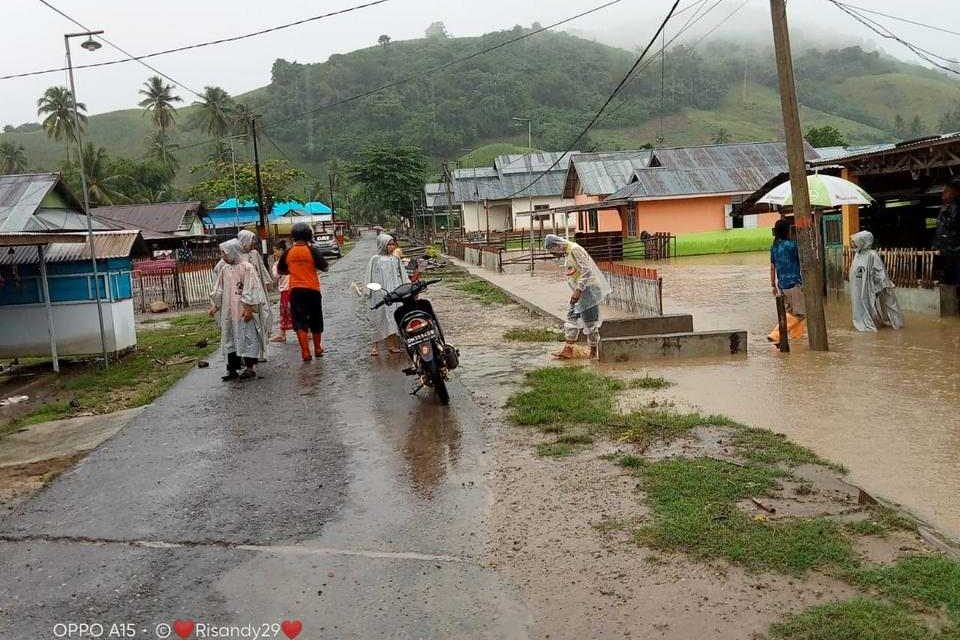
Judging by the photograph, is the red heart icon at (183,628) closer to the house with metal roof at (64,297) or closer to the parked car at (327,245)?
the house with metal roof at (64,297)

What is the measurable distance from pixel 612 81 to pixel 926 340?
122 metres

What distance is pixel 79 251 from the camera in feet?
37.7

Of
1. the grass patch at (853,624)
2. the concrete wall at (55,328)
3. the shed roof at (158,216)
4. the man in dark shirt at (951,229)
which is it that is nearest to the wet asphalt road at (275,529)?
the grass patch at (853,624)

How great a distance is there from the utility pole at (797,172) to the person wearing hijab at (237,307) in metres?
6.46

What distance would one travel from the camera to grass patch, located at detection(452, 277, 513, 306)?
1816 centimetres

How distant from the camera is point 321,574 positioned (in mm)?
4016

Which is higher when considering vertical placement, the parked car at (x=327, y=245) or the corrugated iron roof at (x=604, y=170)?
the corrugated iron roof at (x=604, y=170)

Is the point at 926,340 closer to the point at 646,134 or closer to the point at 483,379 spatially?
the point at 483,379

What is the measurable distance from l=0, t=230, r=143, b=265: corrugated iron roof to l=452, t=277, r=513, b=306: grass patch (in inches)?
309

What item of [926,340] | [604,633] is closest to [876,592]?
[604,633]

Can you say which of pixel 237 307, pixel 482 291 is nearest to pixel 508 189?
pixel 482 291

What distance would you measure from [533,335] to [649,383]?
159 inches

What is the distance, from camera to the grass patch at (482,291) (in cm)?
1816

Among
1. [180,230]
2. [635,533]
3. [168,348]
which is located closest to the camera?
[635,533]
